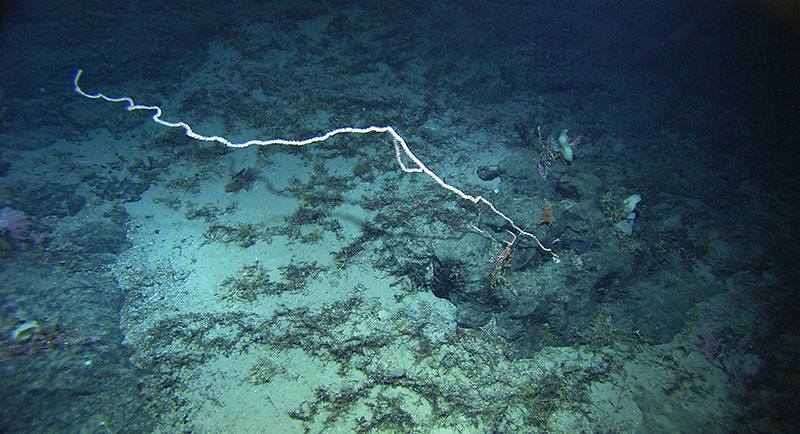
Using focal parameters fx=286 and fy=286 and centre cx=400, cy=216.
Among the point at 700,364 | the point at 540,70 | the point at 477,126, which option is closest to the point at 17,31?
the point at 477,126

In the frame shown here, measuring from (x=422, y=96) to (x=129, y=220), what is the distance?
6365 mm

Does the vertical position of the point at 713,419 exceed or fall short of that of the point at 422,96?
it falls short

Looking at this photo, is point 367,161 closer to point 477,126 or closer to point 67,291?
point 477,126

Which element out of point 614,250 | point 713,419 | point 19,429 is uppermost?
point 19,429

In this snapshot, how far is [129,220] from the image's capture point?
461 cm

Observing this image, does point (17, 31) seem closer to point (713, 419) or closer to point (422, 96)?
point (422, 96)

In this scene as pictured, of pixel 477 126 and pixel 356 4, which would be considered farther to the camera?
pixel 356 4

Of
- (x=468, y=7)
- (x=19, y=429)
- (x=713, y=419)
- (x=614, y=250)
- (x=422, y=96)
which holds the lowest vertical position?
(x=713, y=419)

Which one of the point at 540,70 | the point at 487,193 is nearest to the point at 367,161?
the point at 487,193

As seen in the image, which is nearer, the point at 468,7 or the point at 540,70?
the point at 540,70

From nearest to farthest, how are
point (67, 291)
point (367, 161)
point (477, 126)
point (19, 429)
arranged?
1. point (19, 429)
2. point (67, 291)
3. point (367, 161)
4. point (477, 126)

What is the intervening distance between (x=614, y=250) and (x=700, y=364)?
154 cm

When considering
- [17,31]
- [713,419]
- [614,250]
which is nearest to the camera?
[713,419]

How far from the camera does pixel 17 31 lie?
8.18m
